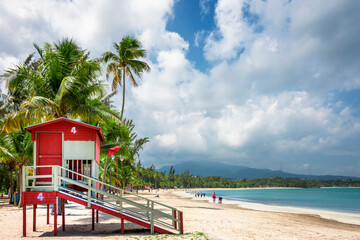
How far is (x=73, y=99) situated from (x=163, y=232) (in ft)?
34.1

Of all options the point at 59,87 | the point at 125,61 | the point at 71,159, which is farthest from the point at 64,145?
the point at 125,61

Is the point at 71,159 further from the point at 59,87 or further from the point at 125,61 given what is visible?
the point at 125,61

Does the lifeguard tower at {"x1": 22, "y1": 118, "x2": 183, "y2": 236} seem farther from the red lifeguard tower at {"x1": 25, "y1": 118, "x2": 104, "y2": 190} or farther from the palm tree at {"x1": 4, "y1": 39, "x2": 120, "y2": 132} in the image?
the palm tree at {"x1": 4, "y1": 39, "x2": 120, "y2": 132}

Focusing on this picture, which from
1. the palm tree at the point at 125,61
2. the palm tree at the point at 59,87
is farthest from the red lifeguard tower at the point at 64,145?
the palm tree at the point at 125,61

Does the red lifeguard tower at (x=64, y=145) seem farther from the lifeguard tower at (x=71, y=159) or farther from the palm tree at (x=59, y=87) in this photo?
the palm tree at (x=59, y=87)

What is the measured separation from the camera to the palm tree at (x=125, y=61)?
88.6 ft

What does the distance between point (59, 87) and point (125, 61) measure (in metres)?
8.94

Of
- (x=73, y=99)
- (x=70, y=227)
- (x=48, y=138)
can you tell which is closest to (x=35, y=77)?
(x=73, y=99)

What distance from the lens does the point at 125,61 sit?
90.0 feet

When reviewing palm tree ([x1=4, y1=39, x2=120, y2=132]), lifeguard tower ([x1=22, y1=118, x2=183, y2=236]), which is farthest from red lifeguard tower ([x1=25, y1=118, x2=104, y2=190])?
palm tree ([x1=4, y1=39, x2=120, y2=132])

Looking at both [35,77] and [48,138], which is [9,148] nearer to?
[35,77]

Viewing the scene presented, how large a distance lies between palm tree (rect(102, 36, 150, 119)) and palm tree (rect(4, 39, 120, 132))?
6.78 metres

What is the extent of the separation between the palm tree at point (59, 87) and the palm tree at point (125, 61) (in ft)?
22.2

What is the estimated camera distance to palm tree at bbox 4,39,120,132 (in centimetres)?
1884
